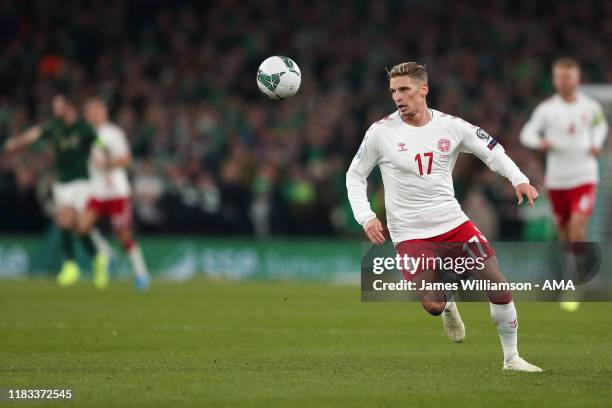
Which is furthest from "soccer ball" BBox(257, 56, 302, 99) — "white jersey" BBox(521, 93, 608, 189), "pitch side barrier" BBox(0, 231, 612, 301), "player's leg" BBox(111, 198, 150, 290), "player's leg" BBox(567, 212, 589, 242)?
"pitch side barrier" BBox(0, 231, 612, 301)

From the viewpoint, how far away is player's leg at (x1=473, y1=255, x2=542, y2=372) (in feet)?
29.4

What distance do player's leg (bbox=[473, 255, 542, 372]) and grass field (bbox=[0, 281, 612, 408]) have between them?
0.65ft

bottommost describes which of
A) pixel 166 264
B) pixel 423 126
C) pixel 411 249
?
pixel 166 264

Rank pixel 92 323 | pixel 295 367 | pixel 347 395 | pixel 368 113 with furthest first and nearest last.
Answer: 1. pixel 368 113
2. pixel 92 323
3. pixel 295 367
4. pixel 347 395

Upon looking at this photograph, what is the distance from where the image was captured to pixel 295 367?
9250 mm

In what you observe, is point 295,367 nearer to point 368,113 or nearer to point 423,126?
point 423,126

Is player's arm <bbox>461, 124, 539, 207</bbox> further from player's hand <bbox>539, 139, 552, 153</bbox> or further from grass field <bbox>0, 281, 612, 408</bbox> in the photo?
player's hand <bbox>539, 139, 552, 153</bbox>

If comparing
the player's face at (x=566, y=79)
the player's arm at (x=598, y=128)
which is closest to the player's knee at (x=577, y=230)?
the player's arm at (x=598, y=128)

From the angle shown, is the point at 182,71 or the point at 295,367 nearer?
the point at 295,367

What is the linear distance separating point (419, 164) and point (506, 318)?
1355 millimetres

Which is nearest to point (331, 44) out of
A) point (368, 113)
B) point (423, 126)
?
point (368, 113)

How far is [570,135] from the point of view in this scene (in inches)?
619

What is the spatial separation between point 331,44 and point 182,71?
3.59m

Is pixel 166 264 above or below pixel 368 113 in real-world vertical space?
below
